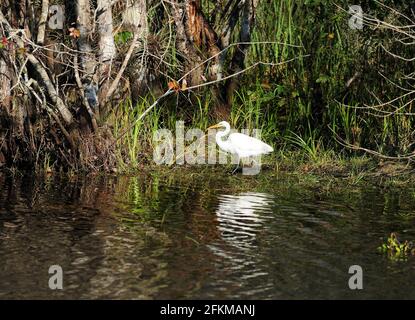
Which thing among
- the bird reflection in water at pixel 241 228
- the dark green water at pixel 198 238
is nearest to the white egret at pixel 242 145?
the dark green water at pixel 198 238

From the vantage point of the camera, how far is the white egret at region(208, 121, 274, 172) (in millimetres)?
11719

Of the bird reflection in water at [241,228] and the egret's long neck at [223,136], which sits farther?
the egret's long neck at [223,136]

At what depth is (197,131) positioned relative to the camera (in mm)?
12773

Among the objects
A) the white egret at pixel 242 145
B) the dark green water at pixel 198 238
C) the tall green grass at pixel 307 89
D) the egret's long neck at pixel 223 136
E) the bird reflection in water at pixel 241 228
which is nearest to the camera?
the dark green water at pixel 198 238

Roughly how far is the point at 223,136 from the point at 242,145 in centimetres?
45

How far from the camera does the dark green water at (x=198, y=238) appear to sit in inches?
262

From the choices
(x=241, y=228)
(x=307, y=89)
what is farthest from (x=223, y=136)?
(x=241, y=228)

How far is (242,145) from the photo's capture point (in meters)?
11.8

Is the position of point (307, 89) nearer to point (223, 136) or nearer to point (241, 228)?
point (223, 136)

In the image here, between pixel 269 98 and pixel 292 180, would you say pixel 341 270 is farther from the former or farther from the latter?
pixel 269 98

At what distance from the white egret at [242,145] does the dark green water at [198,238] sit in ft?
1.84

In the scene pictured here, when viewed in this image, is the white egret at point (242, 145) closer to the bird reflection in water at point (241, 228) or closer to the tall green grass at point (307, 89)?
the tall green grass at point (307, 89)

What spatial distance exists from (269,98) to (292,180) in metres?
1.88

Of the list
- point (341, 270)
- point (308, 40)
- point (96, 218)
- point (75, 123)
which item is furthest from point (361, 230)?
point (308, 40)
